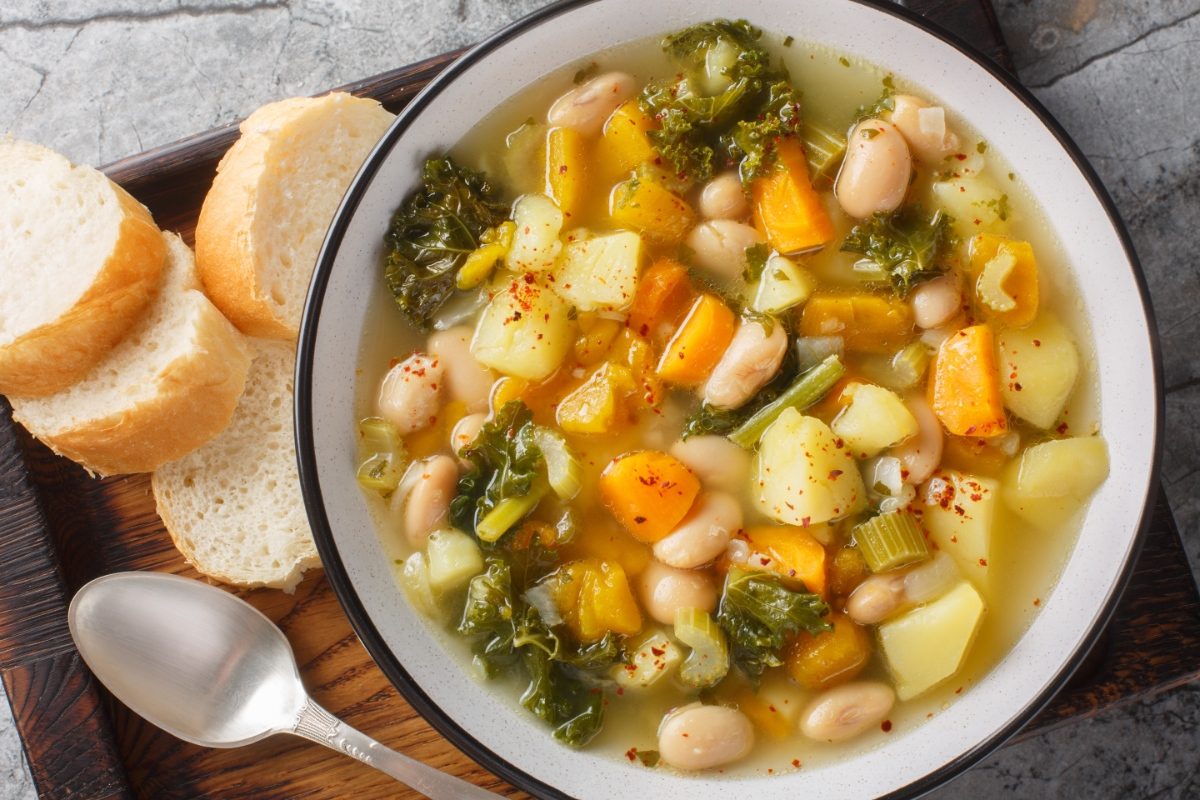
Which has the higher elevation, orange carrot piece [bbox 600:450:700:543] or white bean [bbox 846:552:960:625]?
orange carrot piece [bbox 600:450:700:543]

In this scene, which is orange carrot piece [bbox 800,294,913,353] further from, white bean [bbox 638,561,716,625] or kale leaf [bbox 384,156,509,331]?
kale leaf [bbox 384,156,509,331]

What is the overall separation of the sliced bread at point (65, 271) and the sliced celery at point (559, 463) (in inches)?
45.7

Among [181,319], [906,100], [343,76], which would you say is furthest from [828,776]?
[343,76]

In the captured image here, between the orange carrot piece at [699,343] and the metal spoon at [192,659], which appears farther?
the metal spoon at [192,659]

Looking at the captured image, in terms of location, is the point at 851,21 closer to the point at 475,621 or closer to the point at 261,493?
the point at 475,621

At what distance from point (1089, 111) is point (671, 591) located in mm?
1927

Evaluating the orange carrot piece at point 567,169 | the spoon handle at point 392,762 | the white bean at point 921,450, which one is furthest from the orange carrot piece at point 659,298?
the spoon handle at point 392,762

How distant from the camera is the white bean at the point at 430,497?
2318 mm

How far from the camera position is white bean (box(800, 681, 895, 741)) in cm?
227

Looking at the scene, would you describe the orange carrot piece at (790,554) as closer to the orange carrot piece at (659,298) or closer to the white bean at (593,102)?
the orange carrot piece at (659,298)

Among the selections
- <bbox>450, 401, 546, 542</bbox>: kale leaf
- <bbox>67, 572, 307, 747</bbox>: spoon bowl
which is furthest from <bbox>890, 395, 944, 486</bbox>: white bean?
<bbox>67, 572, 307, 747</bbox>: spoon bowl

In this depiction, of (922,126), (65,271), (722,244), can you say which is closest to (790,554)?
(722,244)

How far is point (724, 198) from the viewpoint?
236 cm

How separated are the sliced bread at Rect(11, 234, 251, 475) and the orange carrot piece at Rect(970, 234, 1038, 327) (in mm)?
1905
